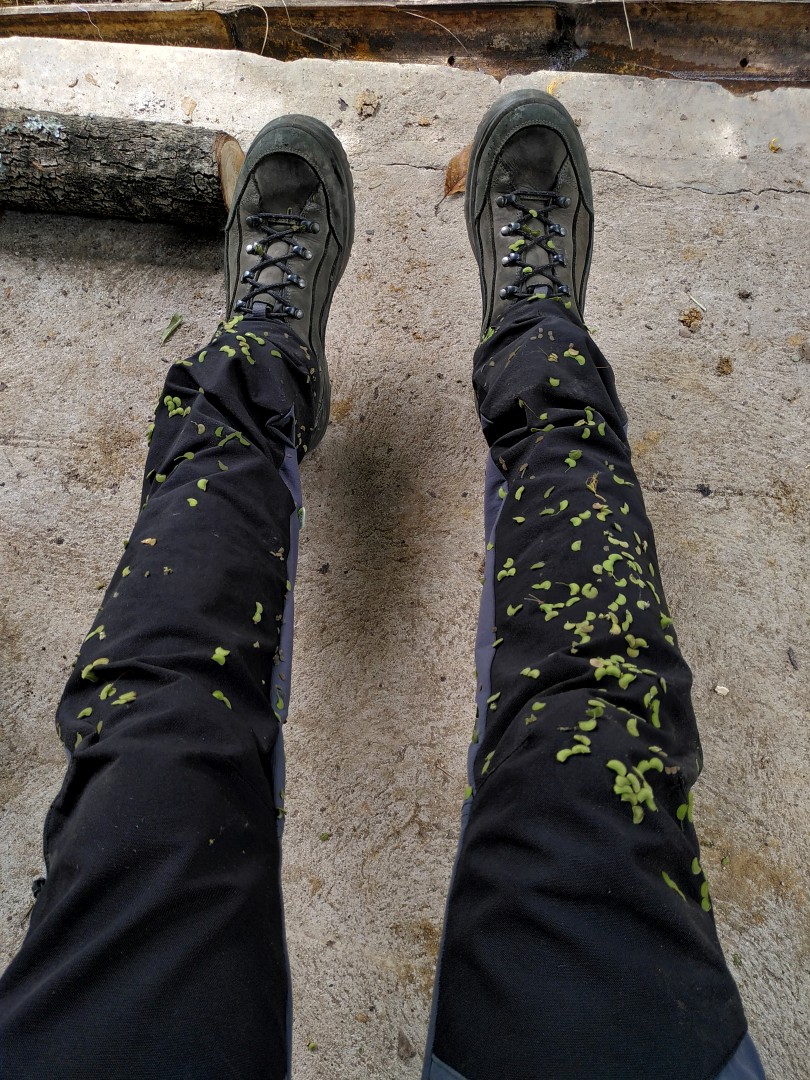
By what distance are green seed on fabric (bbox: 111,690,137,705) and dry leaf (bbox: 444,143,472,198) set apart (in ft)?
5.02

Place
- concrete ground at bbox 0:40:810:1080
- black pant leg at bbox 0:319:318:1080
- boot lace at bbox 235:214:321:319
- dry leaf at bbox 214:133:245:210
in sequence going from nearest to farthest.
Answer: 1. black pant leg at bbox 0:319:318:1080
2. concrete ground at bbox 0:40:810:1080
3. boot lace at bbox 235:214:321:319
4. dry leaf at bbox 214:133:245:210

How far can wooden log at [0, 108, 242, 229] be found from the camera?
168 centimetres

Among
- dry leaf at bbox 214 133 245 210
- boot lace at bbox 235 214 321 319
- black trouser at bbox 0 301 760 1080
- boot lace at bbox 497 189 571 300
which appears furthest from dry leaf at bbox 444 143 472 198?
black trouser at bbox 0 301 760 1080

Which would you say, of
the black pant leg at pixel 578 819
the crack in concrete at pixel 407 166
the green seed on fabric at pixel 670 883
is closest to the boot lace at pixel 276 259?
the crack in concrete at pixel 407 166

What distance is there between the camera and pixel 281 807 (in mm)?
987

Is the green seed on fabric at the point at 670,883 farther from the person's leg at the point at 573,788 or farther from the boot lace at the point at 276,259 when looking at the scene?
the boot lace at the point at 276,259

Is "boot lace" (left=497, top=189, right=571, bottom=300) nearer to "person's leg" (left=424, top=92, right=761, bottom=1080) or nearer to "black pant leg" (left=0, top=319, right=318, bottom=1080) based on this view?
"person's leg" (left=424, top=92, right=761, bottom=1080)

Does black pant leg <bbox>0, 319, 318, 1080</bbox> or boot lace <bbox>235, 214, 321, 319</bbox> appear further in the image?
boot lace <bbox>235, 214, 321, 319</bbox>

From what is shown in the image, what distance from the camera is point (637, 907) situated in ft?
2.45

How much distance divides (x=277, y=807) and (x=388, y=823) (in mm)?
438

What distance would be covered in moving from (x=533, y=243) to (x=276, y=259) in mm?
A: 577

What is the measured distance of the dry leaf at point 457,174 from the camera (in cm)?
183

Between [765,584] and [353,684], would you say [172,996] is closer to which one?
[353,684]

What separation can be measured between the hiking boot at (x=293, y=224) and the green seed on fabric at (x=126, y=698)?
83cm
